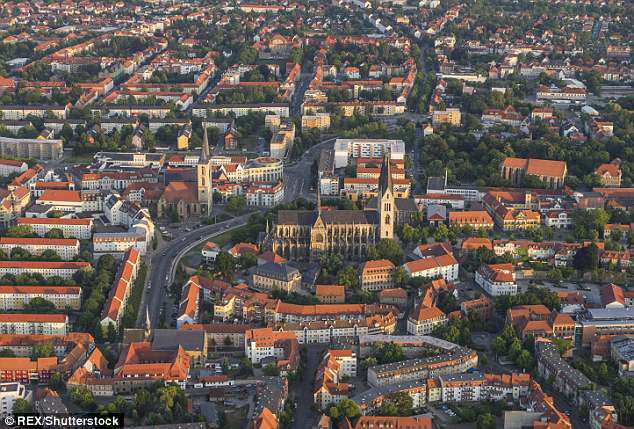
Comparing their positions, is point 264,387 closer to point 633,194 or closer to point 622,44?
point 633,194

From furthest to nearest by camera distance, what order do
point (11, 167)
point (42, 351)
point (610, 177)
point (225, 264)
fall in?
point (11, 167), point (610, 177), point (225, 264), point (42, 351)

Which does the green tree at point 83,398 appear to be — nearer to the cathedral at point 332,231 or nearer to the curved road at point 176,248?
the curved road at point 176,248

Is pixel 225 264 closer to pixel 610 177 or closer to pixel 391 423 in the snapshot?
pixel 391 423

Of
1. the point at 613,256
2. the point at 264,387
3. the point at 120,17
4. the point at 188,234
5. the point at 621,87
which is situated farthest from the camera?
the point at 120,17

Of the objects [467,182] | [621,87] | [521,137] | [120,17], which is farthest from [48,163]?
[120,17]

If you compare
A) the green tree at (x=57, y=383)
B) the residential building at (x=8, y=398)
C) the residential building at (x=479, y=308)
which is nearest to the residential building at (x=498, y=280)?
the residential building at (x=479, y=308)

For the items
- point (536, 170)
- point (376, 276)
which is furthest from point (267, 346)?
point (536, 170)
